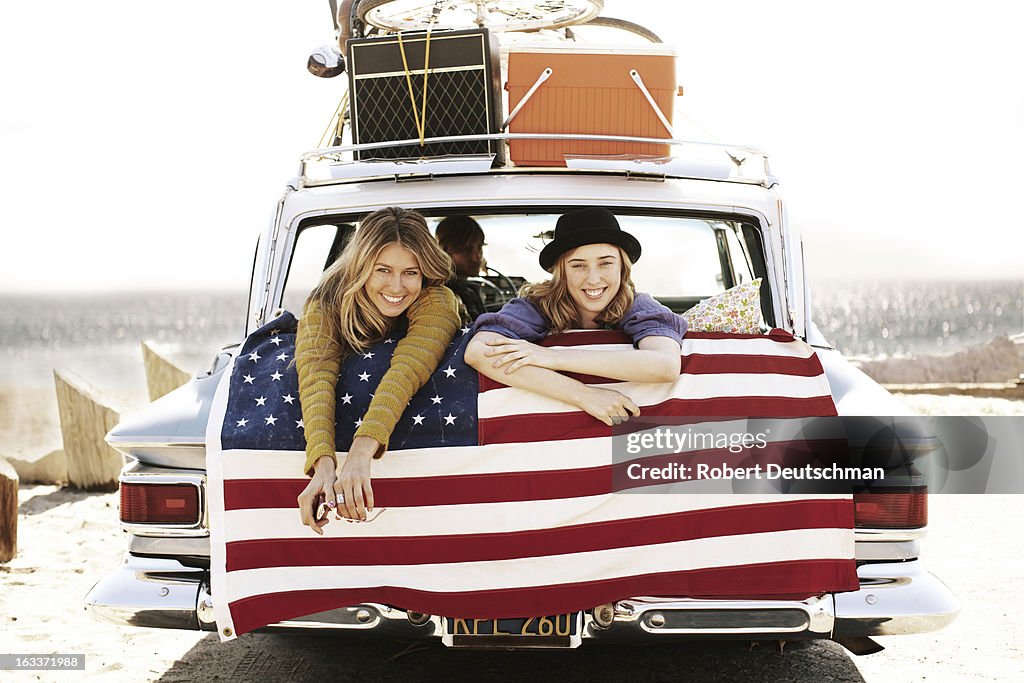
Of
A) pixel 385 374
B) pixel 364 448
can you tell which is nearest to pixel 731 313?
pixel 385 374

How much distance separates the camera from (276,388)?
3236 millimetres

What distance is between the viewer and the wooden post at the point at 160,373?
891 cm

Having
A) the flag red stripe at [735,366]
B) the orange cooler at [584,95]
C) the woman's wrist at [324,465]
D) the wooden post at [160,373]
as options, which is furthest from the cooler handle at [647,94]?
the wooden post at [160,373]

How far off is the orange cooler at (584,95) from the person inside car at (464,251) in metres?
0.40

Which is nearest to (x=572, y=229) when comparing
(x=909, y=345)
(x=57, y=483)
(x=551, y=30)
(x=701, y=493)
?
(x=701, y=493)

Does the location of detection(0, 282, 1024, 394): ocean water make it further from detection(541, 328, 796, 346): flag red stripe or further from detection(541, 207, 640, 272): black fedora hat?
detection(541, 328, 796, 346): flag red stripe

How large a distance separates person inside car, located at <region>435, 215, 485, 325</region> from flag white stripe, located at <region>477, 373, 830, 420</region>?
4.39 ft

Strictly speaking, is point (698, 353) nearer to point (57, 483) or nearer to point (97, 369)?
point (57, 483)

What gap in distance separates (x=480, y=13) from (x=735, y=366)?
298 cm

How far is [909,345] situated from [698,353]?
→ 136ft

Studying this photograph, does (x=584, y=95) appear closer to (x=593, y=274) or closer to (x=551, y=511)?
(x=593, y=274)

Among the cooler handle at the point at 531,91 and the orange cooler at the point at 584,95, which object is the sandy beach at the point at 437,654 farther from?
the cooler handle at the point at 531,91

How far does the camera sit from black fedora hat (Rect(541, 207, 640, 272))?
134 inches

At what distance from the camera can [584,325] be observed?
3465 mm
